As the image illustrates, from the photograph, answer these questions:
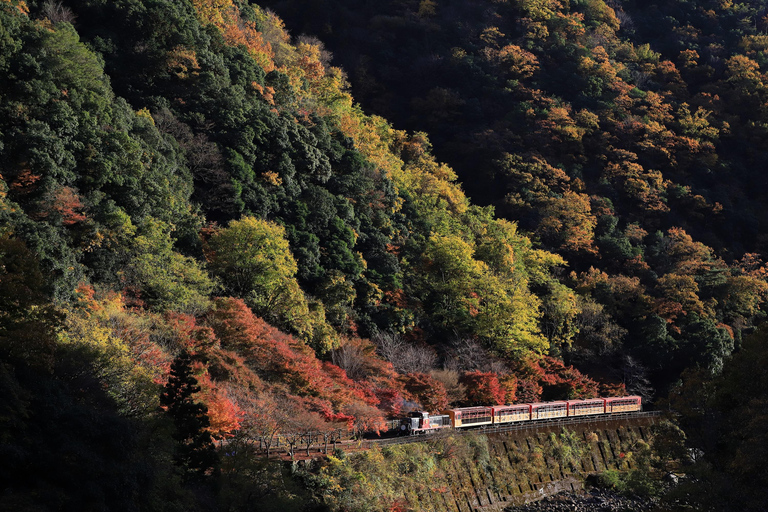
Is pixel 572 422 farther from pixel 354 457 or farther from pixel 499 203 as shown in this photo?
pixel 499 203

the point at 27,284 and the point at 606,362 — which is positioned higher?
the point at 606,362

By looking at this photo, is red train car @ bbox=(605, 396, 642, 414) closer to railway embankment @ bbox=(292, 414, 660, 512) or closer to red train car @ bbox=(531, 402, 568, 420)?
railway embankment @ bbox=(292, 414, 660, 512)

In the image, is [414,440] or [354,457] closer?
[354,457]

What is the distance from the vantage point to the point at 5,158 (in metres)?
29.8

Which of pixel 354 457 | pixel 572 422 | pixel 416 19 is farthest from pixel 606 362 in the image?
pixel 416 19

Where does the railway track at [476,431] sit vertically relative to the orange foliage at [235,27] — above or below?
below

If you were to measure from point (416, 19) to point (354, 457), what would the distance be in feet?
198

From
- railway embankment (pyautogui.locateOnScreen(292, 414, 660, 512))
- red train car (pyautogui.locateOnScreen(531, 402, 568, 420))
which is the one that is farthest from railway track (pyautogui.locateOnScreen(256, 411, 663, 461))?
red train car (pyautogui.locateOnScreen(531, 402, 568, 420))

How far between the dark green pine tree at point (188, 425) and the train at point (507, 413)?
1153 cm

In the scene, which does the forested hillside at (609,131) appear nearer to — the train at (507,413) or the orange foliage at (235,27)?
the train at (507,413)

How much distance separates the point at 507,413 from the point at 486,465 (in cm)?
365

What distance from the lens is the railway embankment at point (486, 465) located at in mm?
27844

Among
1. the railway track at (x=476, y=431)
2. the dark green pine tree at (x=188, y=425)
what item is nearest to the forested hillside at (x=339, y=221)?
the dark green pine tree at (x=188, y=425)

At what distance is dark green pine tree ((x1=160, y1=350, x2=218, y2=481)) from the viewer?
21.7 m
